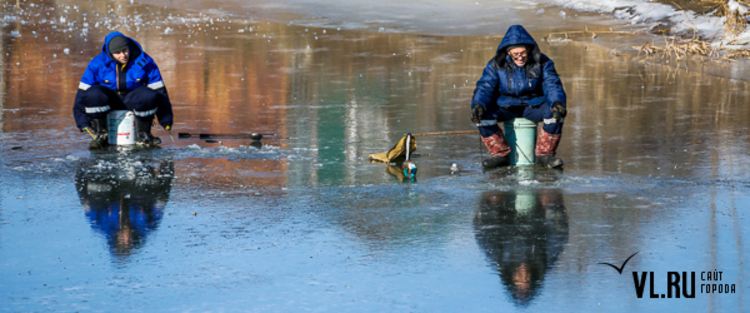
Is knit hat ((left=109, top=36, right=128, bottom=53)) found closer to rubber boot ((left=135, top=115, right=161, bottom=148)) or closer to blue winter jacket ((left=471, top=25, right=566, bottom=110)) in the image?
rubber boot ((left=135, top=115, right=161, bottom=148))

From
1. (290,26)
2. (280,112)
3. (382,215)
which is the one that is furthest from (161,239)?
(290,26)

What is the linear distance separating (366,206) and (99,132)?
3449 millimetres

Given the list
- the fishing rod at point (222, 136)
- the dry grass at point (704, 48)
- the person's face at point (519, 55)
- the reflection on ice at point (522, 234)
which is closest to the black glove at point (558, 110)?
the person's face at point (519, 55)

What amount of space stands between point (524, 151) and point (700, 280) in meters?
3.22

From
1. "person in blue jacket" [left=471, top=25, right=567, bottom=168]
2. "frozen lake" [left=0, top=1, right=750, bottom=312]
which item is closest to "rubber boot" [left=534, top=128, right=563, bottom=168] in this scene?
"person in blue jacket" [left=471, top=25, right=567, bottom=168]

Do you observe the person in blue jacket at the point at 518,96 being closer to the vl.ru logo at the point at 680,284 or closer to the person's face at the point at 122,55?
the vl.ru logo at the point at 680,284

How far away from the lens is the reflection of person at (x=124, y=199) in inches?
212

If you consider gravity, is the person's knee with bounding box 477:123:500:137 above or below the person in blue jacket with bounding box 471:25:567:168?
below

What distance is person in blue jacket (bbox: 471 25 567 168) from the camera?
24.0 ft

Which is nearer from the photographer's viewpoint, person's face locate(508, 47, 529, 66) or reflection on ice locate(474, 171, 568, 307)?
reflection on ice locate(474, 171, 568, 307)

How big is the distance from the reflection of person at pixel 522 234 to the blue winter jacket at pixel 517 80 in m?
1.32

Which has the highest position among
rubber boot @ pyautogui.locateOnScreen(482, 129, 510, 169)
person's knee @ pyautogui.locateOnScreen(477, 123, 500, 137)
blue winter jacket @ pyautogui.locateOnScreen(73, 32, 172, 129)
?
blue winter jacket @ pyautogui.locateOnScreen(73, 32, 172, 129)

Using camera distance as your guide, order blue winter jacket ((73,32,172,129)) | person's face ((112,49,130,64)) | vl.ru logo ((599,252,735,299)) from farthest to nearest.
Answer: blue winter jacket ((73,32,172,129)) < person's face ((112,49,130,64)) < vl.ru logo ((599,252,735,299))

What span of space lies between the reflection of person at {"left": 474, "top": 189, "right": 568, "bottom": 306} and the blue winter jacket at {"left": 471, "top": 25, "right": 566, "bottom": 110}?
1316mm
